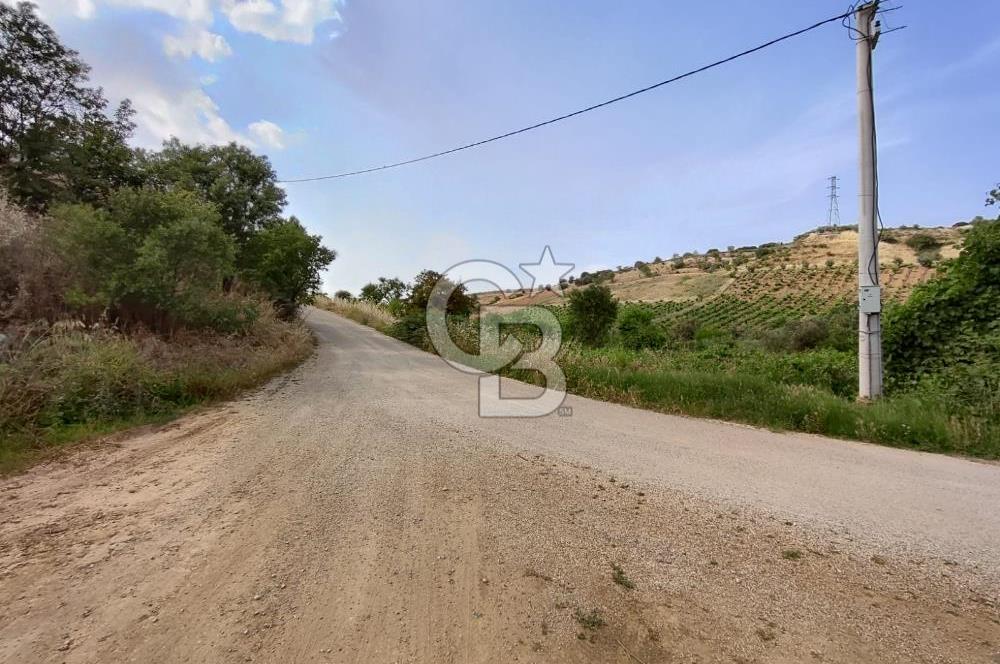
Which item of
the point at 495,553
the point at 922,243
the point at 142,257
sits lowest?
the point at 495,553

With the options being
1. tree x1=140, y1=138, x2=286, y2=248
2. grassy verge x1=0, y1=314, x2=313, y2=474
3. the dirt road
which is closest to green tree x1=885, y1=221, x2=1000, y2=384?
the dirt road

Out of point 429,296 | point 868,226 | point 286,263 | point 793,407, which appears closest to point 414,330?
point 429,296

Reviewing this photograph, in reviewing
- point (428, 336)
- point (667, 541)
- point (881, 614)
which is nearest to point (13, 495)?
point (667, 541)

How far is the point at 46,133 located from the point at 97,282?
9035mm

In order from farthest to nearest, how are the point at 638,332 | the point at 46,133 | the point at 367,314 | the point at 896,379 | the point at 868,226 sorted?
the point at 367,314, the point at 638,332, the point at 46,133, the point at 896,379, the point at 868,226

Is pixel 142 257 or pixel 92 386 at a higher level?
pixel 142 257

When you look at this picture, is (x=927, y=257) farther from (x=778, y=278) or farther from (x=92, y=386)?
(x=92, y=386)

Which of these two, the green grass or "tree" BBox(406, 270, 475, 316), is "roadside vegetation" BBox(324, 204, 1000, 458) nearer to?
the green grass

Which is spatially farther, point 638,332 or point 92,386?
point 638,332

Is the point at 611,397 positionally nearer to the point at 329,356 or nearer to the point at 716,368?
the point at 716,368

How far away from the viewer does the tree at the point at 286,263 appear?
59.7ft

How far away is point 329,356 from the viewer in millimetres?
13828

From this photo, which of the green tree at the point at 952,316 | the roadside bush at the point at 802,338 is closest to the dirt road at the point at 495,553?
the green tree at the point at 952,316

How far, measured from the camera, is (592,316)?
20328 millimetres
